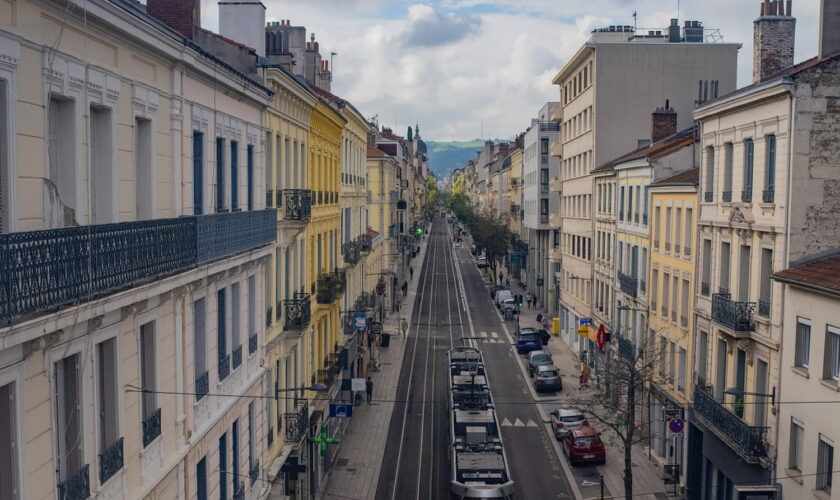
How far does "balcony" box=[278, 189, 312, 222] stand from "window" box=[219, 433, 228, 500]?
8.99m

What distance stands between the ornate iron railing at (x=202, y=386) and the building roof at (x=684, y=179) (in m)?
20.9

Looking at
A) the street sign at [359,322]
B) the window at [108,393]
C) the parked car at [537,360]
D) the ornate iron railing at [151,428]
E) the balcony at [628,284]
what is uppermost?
the window at [108,393]

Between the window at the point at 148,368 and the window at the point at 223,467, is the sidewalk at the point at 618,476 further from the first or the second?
the window at the point at 148,368

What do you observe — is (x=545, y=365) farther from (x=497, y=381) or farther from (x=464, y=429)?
(x=464, y=429)

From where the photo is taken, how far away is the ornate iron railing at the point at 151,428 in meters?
13.2

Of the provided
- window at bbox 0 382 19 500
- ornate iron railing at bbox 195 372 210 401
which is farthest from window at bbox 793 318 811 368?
window at bbox 0 382 19 500

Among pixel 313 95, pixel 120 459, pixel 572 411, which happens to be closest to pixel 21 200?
pixel 120 459

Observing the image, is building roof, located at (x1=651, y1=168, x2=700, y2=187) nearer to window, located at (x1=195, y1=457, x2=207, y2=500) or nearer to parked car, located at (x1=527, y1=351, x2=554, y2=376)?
parked car, located at (x1=527, y1=351, x2=554, y2=376)

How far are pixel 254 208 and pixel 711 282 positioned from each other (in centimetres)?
1624

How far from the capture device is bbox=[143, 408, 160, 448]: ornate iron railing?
43.4 ft

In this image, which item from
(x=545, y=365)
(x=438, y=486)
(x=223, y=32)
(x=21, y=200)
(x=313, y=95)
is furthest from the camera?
(x=545, y=365)

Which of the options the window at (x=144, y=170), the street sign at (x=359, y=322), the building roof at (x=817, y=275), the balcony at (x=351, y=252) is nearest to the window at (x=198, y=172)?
the window at (x=144, y=170)

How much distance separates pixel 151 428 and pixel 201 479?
346 cm

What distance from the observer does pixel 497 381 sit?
49.6 metres
